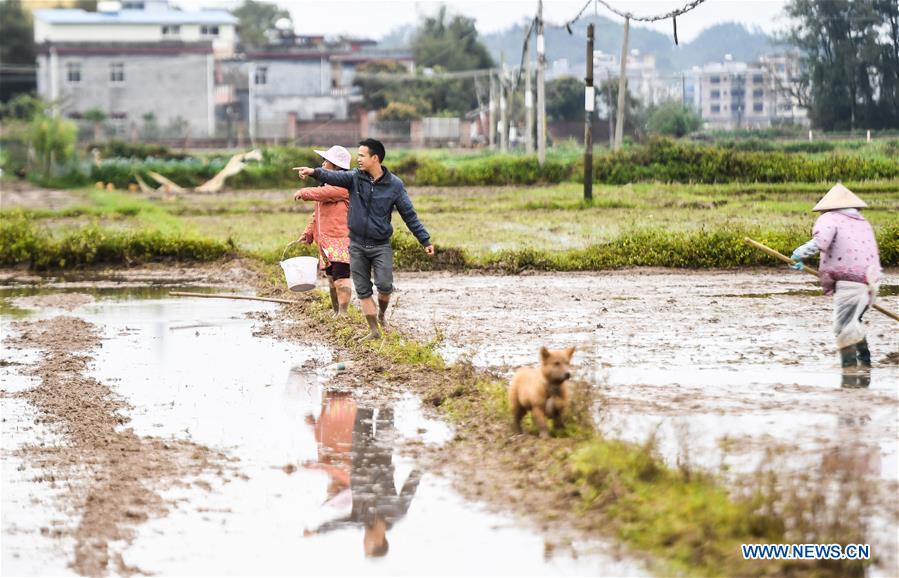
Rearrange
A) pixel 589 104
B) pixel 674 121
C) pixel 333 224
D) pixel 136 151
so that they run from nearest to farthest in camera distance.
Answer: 1. pixel 333 224
2. pixel 589 104
3. pixel 674 121
4. pixel 136 151

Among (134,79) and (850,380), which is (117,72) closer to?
(134,79)

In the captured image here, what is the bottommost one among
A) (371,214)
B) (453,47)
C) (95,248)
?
(95,248)

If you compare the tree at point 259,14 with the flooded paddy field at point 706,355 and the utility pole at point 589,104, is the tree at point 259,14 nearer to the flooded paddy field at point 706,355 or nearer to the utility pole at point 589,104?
the utility pole at point 589,104

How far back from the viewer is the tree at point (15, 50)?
249 feet

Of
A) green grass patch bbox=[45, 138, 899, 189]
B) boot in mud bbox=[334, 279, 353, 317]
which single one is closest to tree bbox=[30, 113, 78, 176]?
green grass patch bbox=[45, 138, 899, 189]

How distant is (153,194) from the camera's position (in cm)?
4081

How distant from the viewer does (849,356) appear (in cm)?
1006

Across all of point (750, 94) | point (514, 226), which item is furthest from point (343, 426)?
point (750, 94)

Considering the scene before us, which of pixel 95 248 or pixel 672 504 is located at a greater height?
pixel 95 248

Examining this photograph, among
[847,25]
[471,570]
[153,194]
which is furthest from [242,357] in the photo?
[153,194]

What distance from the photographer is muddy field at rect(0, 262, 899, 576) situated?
19.8 feet

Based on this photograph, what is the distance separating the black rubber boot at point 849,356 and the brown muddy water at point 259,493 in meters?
3.41

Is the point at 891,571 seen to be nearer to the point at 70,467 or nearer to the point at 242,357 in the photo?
the point at 70,467

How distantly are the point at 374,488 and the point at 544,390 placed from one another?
3.69ft
